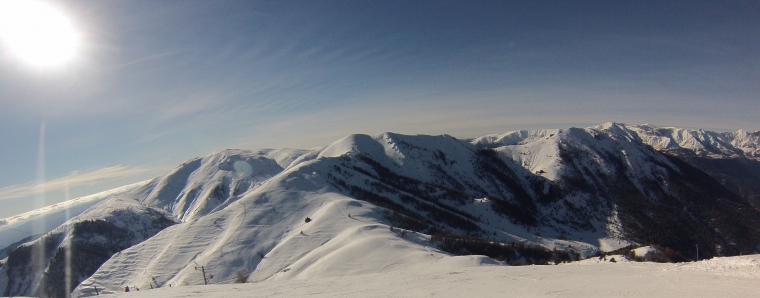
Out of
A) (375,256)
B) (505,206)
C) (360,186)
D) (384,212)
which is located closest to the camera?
(375,256)

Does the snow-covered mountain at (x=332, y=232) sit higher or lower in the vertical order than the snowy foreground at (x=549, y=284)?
lower

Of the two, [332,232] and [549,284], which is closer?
[549,284]

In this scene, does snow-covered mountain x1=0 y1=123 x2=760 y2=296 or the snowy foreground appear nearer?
the snowy foreground

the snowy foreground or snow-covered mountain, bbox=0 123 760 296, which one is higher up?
the snowy foreground

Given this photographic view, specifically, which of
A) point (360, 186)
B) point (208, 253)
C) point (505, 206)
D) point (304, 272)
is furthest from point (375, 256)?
point (505, 206)

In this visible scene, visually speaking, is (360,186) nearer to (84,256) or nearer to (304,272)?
(304,272)

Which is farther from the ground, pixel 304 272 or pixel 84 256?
pixel 304 272

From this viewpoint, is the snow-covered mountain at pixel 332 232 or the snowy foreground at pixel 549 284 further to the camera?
the snow-covered mountain at pixel 332 232

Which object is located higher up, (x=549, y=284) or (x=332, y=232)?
(x=549, y=284)
